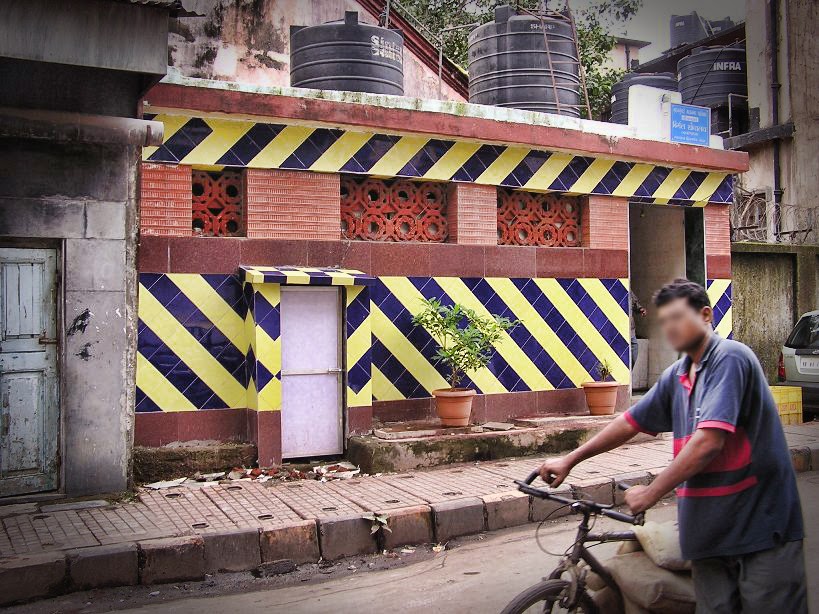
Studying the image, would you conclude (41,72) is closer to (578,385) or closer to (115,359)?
(115,359)

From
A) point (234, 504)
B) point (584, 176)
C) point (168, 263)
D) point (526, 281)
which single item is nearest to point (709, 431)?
point (234, 504)

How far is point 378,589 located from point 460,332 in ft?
12.3

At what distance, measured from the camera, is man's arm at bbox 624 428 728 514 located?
9.81 ft

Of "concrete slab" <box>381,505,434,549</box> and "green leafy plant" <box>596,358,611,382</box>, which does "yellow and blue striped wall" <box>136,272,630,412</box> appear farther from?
"concrete slab" <box>381,505,434,549</box>

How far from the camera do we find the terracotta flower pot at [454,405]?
8898mm

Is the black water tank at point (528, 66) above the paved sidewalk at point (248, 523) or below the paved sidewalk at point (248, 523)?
above

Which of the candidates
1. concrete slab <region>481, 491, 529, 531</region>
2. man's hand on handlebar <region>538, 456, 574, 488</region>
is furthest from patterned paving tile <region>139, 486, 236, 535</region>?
man's hand on handlebar <region>538, 456, 574, 488</region>

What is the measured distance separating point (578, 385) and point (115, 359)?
5589mm

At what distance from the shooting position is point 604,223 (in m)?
10.7

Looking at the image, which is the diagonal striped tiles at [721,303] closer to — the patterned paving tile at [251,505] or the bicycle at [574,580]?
the patterned paving tile at [251,505]

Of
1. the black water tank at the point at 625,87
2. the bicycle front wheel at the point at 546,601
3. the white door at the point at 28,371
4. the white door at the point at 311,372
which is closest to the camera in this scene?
the bicycle front wheel at the point at 546,601

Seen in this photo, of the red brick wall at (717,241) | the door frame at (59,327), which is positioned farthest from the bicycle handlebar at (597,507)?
the red brick wall at (717,241)

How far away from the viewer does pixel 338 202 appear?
8.90 metres

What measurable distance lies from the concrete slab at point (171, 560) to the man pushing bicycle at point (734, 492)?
3665 millimetres
